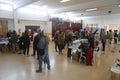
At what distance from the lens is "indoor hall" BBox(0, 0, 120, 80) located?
4.34m

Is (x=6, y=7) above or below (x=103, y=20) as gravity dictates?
above

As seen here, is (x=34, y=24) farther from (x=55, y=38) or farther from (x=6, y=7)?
(x=55, y=38)

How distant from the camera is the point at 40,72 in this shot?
443cm

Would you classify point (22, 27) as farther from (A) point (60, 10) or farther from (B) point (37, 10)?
(A) point (60, 10)

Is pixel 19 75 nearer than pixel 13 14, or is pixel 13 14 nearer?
pixel 19 75

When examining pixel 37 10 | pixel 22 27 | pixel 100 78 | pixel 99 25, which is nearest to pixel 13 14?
pixel 22 27

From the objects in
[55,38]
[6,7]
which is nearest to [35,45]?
[55,38]

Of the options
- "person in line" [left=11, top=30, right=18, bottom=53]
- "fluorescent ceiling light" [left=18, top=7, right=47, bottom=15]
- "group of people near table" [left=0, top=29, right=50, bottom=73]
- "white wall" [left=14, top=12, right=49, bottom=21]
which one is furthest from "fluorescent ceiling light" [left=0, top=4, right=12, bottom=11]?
"group of people near table" [left=0, top=29, right=50, bottom=73]

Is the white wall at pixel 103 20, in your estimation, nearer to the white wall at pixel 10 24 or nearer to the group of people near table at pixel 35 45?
the white wall at pixel 10 24

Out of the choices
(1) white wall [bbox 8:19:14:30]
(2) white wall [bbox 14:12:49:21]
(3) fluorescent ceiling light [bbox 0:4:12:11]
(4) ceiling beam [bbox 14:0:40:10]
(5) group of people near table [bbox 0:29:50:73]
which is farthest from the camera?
(2) white wall [bbox 14:12:49:21]

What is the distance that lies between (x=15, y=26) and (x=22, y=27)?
3.34 ft

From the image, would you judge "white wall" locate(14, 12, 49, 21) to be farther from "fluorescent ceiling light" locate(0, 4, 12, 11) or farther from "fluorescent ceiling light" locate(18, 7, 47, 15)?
"fluorescent ceiling light" locate(0, 4, 12, 11)

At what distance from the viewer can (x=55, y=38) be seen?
7965 millimetres

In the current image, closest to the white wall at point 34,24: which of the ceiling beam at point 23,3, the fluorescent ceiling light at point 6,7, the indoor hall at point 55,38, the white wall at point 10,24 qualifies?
the indoor hall at point 55,38
